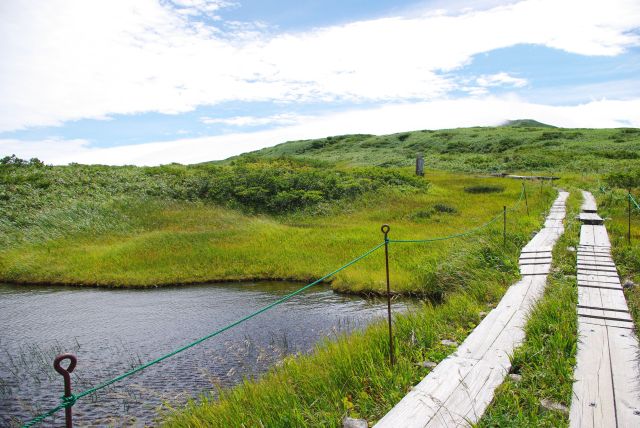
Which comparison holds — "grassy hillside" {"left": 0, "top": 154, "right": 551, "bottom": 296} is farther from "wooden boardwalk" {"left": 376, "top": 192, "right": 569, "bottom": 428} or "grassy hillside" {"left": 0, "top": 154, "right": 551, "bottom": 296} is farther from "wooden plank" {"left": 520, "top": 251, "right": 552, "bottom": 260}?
"wooden boardwalk" {"left": 376, "top": 192, "right": 569, "bottom": 428}

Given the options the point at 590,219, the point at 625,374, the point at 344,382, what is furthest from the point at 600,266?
the point at 344,382

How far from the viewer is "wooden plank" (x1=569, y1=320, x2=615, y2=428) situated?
4691mm

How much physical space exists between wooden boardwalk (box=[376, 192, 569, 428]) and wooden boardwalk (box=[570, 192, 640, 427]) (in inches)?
34.1

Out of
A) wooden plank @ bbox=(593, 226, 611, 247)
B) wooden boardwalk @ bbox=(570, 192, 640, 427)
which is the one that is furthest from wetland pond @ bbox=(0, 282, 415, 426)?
wooden plank @ bbox=(593, 226, 611, 247)

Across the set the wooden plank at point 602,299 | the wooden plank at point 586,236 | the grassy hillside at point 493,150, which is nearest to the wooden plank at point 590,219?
the wooden plank at point 586,236

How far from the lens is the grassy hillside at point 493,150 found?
54.4m

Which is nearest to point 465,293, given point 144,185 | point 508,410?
point 508,410

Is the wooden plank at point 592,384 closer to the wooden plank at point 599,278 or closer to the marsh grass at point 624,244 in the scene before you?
the marsh grass at point 624,244

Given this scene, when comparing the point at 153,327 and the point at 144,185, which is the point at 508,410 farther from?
the point at 144,185

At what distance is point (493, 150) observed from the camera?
2886 inches

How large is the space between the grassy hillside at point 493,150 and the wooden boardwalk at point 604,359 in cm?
4403

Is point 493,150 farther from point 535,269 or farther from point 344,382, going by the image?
point 344,382

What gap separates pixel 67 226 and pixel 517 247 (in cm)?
2302

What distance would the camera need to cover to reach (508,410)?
4.97 meters
